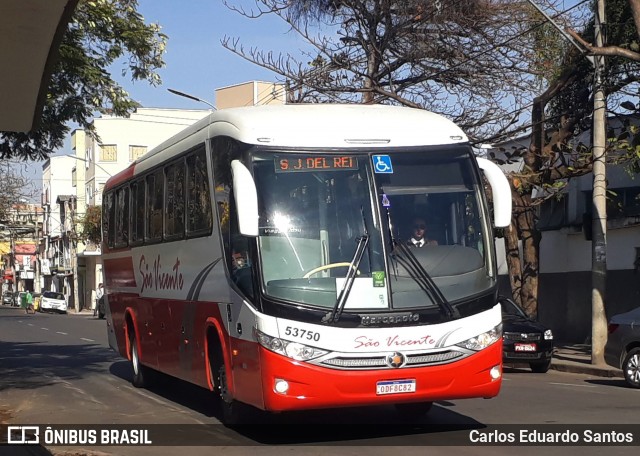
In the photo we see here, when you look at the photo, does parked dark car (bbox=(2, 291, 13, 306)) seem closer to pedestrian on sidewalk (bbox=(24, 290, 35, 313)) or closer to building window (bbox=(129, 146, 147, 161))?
pedestrian on sidewalk (bbox=(24, 290, 35, 313))

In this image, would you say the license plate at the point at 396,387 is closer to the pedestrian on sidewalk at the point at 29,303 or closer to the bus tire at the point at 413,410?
the bus tire at the point at 413,410

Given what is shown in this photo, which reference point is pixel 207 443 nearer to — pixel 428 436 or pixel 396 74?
pixel 428 436

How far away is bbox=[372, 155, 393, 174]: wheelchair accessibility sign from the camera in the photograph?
999 centimetres

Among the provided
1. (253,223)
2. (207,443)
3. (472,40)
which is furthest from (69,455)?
(472,40)

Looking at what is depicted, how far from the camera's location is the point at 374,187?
9.90 metres

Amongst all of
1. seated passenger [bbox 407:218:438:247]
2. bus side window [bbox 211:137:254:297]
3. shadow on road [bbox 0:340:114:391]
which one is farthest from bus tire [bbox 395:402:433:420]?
shadow on road [bbox 0:340:114:391]

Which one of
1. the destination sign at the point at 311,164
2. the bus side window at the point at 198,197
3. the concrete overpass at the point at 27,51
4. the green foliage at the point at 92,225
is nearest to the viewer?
the concrete overpass at the point at 27,51

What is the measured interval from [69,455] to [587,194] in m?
20.4

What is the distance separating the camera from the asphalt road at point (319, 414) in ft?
32.7

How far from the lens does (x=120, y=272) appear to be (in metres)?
17.2

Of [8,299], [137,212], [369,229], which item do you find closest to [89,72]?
[137,212]

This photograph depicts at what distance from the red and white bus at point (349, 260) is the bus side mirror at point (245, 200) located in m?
0.01

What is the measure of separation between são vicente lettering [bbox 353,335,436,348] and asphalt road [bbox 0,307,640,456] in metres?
1.05

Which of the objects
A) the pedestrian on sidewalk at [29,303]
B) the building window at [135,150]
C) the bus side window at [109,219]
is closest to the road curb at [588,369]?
the bus side window at [109,219]
